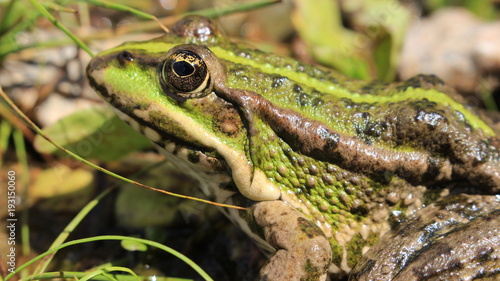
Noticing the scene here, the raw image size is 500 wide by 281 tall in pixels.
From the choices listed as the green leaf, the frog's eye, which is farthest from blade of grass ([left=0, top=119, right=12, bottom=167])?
the frog's eye

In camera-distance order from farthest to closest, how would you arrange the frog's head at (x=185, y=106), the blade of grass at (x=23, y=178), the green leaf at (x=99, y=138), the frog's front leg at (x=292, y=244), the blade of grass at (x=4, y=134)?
the blade of grass at (x=4, y=134) < the green leaf at (x=99, y=138) < the blade of grass at (x=23, y=178) < the frog's head at (x=185, y=106) < the frog's front leg at (x=292, y=244)

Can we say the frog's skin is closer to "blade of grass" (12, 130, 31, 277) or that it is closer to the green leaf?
the green leaf

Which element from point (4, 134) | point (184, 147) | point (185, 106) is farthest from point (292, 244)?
point (4, 134)

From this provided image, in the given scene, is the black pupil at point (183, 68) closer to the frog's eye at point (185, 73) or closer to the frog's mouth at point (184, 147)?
the frog's eye at point (185, 73)

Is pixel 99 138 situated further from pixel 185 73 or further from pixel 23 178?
pixel 185 73

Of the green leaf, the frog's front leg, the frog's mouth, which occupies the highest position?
the green leaf

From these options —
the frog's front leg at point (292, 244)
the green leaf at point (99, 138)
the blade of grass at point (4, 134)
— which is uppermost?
the blade of grass at point (4, 134)

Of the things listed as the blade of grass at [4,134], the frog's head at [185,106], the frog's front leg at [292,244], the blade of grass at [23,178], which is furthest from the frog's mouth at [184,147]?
the blade of grass at [4,134]
